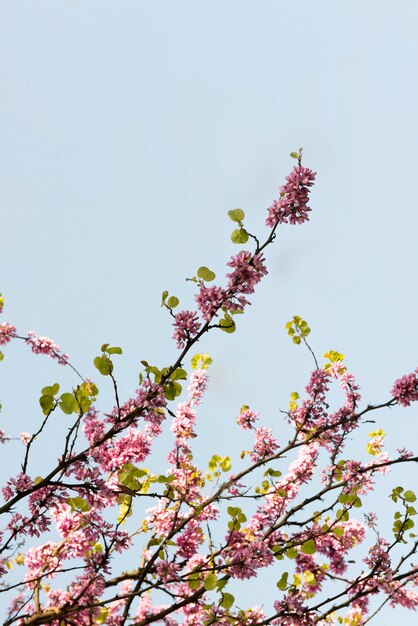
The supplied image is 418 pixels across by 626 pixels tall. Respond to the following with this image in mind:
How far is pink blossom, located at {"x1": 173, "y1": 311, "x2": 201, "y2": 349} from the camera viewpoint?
4.12 m

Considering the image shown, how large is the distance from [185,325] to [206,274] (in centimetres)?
42

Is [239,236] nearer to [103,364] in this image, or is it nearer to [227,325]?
[227,325]

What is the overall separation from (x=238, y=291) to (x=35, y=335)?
541cm

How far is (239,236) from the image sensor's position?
405cm

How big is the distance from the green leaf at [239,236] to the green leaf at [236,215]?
82mm

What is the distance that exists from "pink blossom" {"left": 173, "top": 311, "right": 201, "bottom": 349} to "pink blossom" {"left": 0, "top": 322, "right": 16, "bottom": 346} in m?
5.10

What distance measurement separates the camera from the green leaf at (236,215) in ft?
13.1

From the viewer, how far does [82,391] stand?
409 centimetres

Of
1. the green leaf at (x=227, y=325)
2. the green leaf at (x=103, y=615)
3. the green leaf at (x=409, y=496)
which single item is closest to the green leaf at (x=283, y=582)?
the green leaf at (x=409, y=496)

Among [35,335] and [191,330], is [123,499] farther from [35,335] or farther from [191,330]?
[35,335]

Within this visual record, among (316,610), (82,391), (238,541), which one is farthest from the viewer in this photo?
(238,541)

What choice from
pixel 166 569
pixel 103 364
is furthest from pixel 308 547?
pixel 103 364

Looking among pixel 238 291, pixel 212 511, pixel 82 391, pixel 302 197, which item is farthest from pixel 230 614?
pixel 302 197

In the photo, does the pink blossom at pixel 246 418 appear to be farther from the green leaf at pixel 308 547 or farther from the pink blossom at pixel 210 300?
the pink blossom at pixel 210 300
